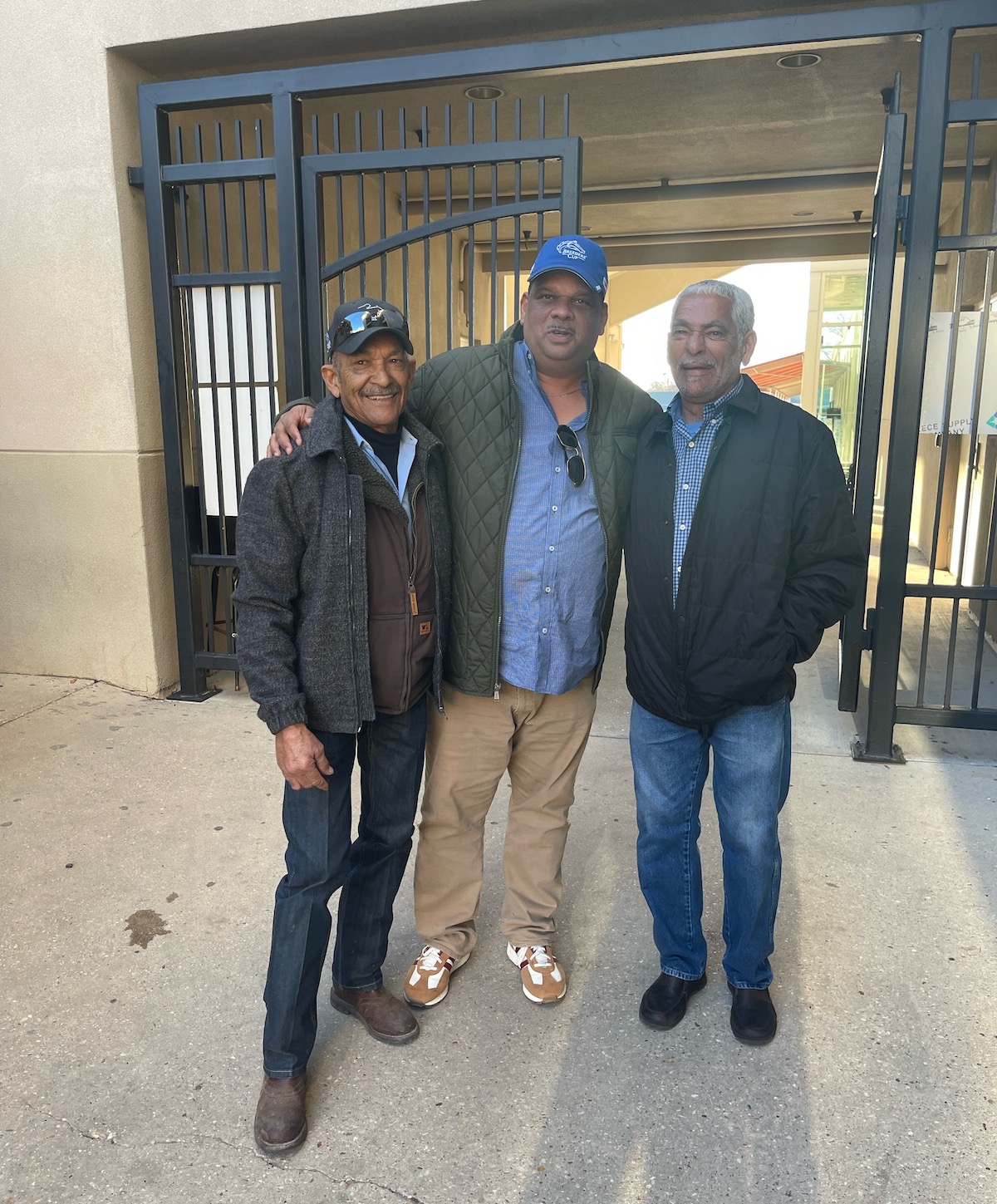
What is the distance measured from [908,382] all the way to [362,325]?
272 centimetres

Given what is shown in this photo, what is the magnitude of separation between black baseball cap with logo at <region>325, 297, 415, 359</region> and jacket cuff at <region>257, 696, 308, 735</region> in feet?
2.60

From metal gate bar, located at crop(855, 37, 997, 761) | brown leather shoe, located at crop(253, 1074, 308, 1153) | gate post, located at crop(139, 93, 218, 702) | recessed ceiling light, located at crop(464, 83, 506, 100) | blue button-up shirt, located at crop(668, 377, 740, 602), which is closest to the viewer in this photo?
brown leather shoe, located at crop(253, 1074, 308, 1153)

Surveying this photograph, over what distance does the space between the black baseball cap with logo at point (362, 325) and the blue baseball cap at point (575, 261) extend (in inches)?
16.1

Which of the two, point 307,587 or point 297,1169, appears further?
point 307,587

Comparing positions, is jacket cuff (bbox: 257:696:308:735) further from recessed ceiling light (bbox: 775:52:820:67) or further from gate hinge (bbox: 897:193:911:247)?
recessed ceiling light (bbox: 775:52:820:67)

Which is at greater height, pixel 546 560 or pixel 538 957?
pixel 546 560

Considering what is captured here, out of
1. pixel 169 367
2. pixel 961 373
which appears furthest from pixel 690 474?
pixel 169 367

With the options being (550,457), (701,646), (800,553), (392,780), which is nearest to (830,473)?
(800,553)

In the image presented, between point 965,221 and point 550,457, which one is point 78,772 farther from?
point 965,221

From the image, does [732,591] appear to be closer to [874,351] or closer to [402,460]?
[402,460]

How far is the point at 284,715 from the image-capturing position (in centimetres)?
195

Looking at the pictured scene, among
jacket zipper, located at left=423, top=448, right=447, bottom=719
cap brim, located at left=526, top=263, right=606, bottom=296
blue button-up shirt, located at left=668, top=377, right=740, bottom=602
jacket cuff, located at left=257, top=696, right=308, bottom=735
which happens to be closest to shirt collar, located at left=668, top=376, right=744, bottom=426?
blue button-up shirt, located at left=668, top=377, right=740, bottom=602

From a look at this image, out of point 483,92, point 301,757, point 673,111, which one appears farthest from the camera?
point 673,111

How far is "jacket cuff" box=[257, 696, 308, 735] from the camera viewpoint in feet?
6.40
